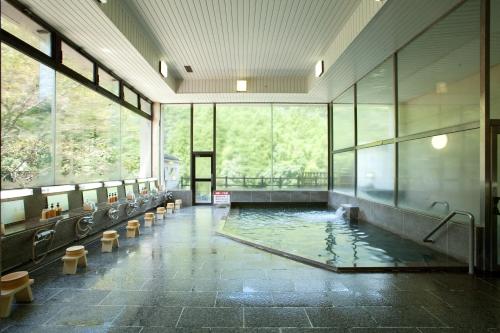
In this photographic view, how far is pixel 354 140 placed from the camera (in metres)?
8.74

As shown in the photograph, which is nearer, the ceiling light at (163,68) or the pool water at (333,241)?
the pool water at (333,241)

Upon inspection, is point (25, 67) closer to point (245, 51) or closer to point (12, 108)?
point (12, 108)

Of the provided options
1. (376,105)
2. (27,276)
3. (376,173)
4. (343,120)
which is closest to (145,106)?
(343,120)

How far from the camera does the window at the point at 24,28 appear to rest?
4173 millimetres

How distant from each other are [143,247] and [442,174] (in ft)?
16.7

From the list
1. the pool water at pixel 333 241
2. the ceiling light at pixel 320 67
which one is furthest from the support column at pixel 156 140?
the ceiling light at pixel 320 67

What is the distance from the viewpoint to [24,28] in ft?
14.8

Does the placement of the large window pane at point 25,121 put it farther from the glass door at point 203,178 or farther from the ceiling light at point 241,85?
the glass door at point 203,178

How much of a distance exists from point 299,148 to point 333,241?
19.9 feet

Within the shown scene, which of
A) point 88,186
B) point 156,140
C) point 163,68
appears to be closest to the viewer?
point 88,186

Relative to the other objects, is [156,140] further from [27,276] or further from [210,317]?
[210,317]

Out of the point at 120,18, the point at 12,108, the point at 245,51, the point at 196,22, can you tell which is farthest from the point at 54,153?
the point at 245,51

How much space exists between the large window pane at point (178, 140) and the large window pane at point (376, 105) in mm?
6073

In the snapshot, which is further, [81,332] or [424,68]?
[424,68]
